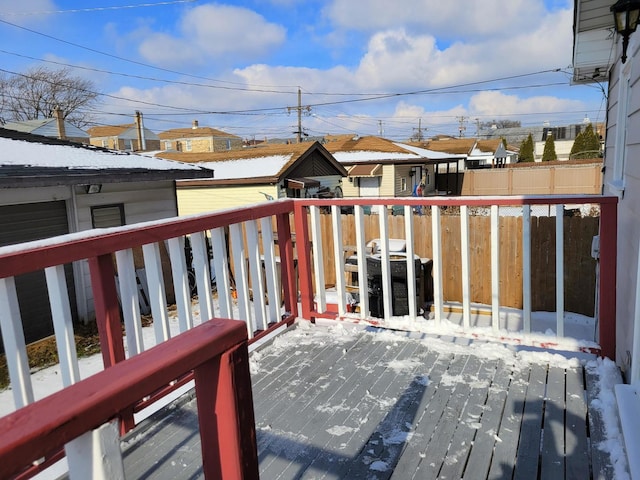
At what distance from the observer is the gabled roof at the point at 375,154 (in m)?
18.8

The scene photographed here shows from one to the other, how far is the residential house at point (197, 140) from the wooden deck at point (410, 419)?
42425 millimetres

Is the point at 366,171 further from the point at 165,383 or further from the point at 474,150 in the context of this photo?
the point at 165,383

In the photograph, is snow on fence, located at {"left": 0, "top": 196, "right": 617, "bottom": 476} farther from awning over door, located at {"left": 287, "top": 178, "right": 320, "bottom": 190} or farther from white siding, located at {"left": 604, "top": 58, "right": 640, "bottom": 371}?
awning over door, located at {"left": 287, "top": 178, "right": 320, "bottom": 190}

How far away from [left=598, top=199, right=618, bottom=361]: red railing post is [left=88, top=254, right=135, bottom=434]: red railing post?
7.83 ft

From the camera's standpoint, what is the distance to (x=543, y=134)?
164 feet

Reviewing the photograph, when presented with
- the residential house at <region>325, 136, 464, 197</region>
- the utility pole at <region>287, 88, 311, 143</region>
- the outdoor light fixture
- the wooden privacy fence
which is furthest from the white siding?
the utility pole at <region>287, 88, 311, 143</region>

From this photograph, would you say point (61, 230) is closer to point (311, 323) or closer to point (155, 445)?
point (311, 323)

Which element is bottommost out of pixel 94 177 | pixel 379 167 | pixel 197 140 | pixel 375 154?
pixel 94 177

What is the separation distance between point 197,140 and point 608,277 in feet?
147

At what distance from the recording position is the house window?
23.1 feet

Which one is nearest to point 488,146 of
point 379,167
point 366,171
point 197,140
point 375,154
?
point 375,154

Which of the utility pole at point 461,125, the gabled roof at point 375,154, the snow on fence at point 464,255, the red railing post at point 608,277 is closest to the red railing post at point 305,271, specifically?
the snow on fence at point 464,255

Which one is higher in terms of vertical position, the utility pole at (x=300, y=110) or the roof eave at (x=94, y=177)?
the utility pole at (x=300, y=110)

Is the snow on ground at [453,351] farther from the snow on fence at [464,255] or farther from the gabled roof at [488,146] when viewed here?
the gabled roof at [488,146]
